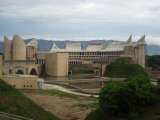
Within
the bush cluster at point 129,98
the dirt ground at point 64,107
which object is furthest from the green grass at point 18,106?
the dirt ground at point 64,107

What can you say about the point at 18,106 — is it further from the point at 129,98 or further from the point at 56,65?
the point at 56,65

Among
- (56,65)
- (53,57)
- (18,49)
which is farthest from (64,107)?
(18,49)

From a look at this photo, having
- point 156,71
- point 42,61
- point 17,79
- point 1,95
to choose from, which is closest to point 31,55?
point 42,61

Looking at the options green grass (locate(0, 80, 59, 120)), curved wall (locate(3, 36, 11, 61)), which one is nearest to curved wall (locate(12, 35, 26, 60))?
curved wall (locate(3, 36, 11, 61))

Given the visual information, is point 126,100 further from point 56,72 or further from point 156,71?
point 156,71

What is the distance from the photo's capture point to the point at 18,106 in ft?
73.8

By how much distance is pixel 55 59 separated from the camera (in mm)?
84000

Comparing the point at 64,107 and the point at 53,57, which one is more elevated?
the point at 53,57

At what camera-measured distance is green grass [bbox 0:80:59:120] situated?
851 inches

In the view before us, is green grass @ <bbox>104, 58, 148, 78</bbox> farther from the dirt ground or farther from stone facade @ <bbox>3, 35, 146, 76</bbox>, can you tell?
the dirt ground

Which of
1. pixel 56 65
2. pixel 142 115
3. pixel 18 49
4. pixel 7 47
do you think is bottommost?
pixel 142 115

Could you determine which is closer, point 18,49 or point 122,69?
point 18,49

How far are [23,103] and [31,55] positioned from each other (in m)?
68.8

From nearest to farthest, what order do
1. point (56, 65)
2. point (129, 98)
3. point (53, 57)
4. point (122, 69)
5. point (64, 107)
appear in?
point (129, 98) → point (64, 107) → point (56, 65) → point (53, 57) → point (122, 69)
